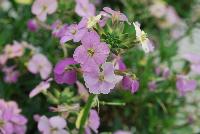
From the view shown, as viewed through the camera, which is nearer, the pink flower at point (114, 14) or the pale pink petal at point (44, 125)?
the pink flower at point (114, 14)

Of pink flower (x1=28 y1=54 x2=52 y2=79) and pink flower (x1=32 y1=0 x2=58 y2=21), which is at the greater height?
pink flower (x1=32 y1=0 x2=58 y2=21)

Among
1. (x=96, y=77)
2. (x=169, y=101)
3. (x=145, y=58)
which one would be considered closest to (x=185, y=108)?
(x=169, y=101)

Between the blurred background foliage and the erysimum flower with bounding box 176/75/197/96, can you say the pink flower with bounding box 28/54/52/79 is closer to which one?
the blurred background foliage

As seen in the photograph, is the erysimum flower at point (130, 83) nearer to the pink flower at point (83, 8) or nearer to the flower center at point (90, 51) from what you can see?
the flower center at point (90, 51)

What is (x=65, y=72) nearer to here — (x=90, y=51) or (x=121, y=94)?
(x=90, y=51)

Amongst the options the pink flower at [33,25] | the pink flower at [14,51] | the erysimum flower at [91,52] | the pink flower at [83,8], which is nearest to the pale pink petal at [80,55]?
the erysimum flower at [91,52]

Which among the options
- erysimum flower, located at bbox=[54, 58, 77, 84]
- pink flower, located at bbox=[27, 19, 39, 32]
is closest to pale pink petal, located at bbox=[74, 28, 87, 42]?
erysimum flower, located at bbox=[54, 58, 77, 84]

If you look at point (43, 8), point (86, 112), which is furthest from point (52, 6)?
point (86, 112)
